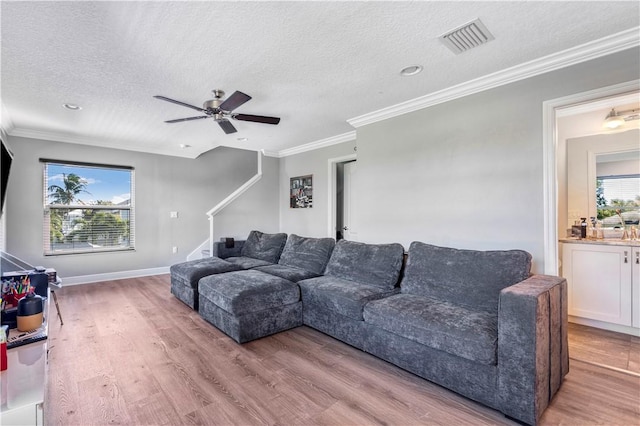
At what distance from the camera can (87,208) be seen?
5.16m

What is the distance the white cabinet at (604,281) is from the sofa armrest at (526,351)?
1.86m

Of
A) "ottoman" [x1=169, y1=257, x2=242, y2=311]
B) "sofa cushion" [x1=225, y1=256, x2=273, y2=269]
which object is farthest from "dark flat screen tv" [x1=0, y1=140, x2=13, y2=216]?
"sofa cushion" [x1=225, y1=256, x2=273, y2=269]

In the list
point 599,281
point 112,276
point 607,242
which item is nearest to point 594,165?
point 607,242

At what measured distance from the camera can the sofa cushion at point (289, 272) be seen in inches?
139

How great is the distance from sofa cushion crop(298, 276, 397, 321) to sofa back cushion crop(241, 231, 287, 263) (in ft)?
4.39

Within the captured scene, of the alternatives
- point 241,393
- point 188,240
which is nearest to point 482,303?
point 241,393

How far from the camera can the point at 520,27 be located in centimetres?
211

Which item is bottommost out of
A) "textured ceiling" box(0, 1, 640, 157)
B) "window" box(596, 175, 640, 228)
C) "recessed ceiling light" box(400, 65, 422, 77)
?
"window" box(596, 175, 640, 228)

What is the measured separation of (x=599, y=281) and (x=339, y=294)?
2.81m

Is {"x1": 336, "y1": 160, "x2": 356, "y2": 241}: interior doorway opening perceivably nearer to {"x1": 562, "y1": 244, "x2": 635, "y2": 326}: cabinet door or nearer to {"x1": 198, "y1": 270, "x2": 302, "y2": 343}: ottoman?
{"x1": 198, "y1": 270, "x2": 302, "y2": 343}: ottoman

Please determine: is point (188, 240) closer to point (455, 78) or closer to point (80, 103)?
point (80, 103)

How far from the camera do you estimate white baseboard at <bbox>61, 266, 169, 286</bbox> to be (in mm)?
5020

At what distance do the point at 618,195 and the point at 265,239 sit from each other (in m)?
4.77

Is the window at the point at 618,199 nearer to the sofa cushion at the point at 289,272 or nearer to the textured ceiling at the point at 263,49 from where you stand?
the textured ceiling at the point at 263,49
